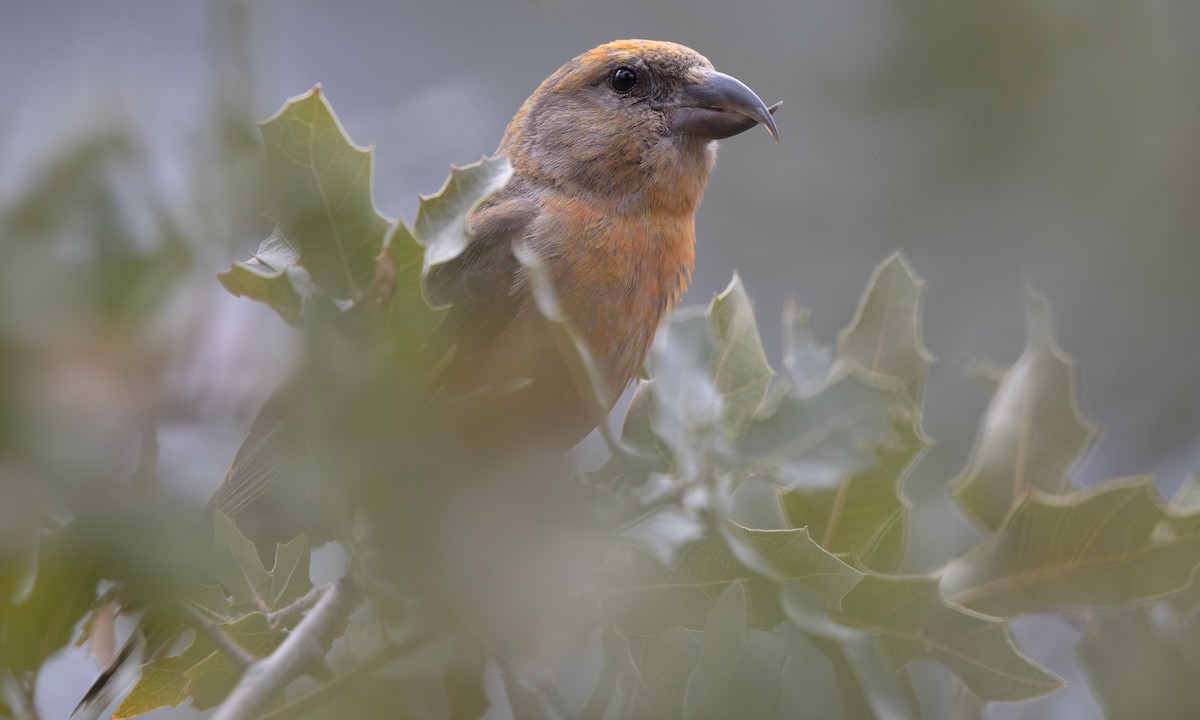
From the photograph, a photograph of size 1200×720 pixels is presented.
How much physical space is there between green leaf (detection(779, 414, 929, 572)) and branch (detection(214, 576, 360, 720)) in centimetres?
74

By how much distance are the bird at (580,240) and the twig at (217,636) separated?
510mm

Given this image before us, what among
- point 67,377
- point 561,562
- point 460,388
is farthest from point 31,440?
point 460,388

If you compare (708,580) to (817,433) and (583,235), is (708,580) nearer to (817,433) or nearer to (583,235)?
(817,433)

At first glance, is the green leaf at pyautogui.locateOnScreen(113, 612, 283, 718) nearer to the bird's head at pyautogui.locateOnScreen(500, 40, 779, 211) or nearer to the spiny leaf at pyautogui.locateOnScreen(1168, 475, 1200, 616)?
the spiny leaf at pyautogui.locateOnScreen(1168, 475, 1200, 616)

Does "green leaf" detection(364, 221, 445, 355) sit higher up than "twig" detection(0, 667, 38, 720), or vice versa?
"green leaf" detection(364, 221, 445, 355)

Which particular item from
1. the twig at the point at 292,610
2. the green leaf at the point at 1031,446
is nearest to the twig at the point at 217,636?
the twig at the point at 292,610

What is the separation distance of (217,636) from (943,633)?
100cm

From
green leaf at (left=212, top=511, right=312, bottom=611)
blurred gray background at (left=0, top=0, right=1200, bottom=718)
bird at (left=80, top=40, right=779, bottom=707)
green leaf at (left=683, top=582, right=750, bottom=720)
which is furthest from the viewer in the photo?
blurred gray background at (left=0, top=0, right=1200, bottom=718)

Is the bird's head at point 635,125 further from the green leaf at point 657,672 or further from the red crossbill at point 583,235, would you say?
the green leaf at point 657,672

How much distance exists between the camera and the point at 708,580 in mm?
1681

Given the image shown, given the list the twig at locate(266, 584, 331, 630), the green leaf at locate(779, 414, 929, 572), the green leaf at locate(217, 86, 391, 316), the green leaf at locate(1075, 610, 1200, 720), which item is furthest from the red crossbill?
the green leaf at locate(1075, 610, 1200, 720)

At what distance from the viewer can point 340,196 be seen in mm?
1648

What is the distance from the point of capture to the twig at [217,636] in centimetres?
137

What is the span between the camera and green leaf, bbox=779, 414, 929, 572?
6.58 ft
